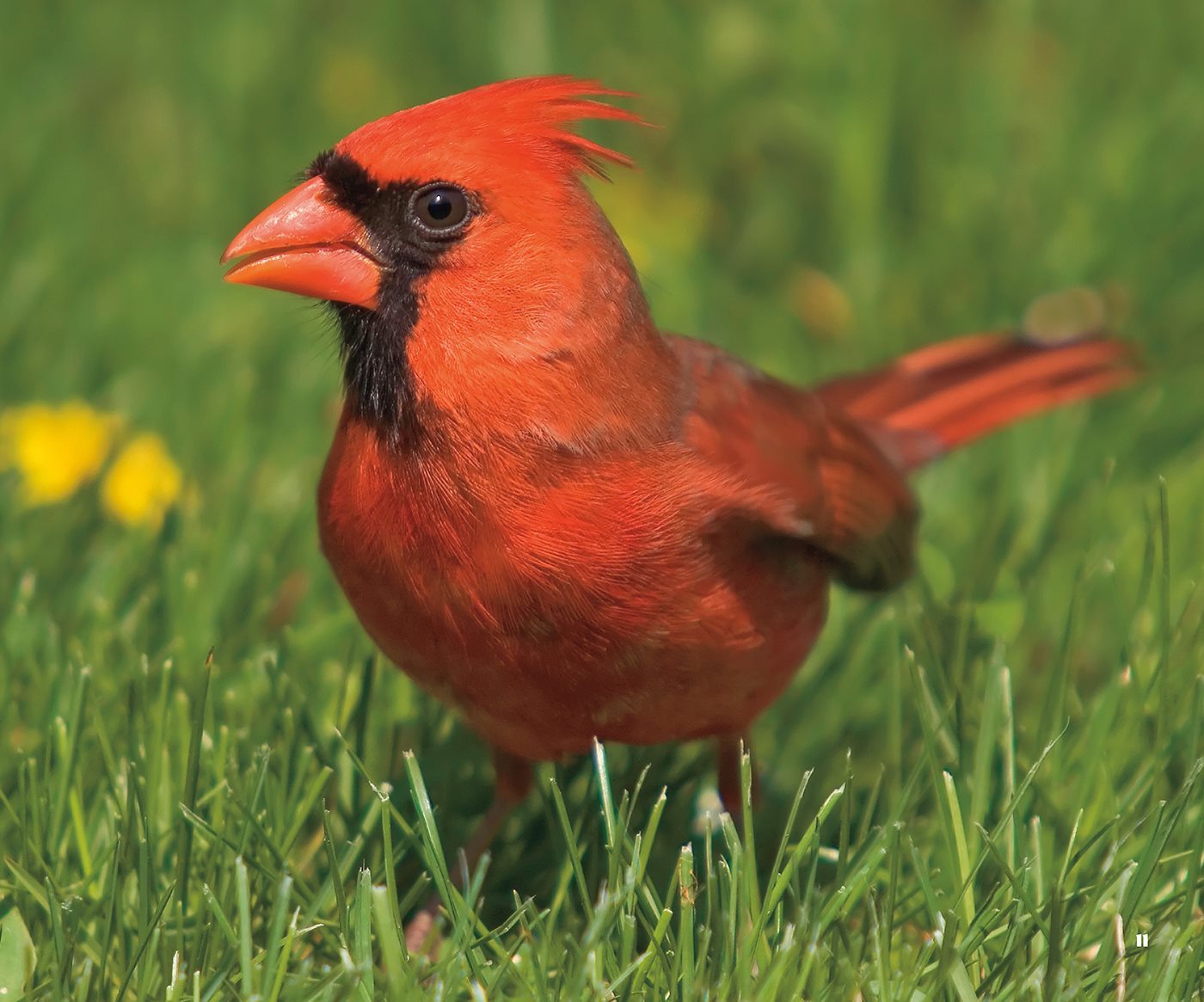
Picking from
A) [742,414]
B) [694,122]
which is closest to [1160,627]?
[742,414]

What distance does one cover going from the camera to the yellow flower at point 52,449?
344 centimetres

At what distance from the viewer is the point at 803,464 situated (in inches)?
109

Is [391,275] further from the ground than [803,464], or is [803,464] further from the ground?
[391,275]

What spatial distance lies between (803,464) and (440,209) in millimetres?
788

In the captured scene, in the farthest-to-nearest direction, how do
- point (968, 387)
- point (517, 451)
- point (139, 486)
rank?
point (968, 387), point (139, 486), point (517, 451)

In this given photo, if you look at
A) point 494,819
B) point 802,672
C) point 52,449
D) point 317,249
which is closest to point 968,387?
point 802,672

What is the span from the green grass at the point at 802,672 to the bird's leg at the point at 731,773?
0.07 metres

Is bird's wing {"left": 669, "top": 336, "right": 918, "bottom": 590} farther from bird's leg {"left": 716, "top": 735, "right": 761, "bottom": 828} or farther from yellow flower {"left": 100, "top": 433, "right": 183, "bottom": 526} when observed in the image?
yellow flower {"left": 100, "top": 433, "right": 183, "bottom": 526}

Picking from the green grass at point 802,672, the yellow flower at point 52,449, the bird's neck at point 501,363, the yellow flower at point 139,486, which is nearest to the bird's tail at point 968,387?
the green grass at point 802,672

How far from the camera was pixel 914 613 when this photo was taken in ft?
10.2

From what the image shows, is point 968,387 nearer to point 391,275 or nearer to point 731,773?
point 731,773

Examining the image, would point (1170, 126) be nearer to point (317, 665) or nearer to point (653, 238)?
point (653, 238)

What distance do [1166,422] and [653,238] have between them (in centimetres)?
151

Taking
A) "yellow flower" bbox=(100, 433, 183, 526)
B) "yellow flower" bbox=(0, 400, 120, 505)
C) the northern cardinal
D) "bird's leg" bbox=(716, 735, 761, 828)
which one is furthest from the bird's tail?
"yellow flower" bbox=(0, 400, 120, 505)
